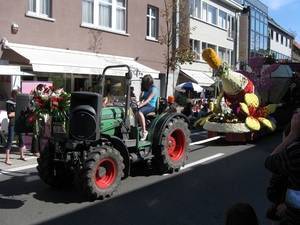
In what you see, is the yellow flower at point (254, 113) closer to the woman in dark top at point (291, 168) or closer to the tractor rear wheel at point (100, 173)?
the tractor rear wheel at point (100, 173)

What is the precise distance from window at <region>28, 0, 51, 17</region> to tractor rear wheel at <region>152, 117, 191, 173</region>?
8644mm

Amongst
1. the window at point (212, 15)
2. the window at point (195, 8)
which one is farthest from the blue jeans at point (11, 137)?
the window at point (212, 15)

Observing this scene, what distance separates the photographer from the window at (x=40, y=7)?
41.5 feet

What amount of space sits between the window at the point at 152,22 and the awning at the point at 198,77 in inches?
170

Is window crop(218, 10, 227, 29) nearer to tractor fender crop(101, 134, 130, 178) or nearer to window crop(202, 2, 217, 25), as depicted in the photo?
window crop(202, 2, 217, 25)

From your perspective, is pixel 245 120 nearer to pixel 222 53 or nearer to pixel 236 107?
pixel 236 107

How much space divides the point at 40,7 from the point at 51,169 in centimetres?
943

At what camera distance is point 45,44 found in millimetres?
13000

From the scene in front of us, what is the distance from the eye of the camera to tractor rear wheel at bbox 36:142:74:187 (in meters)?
5.31

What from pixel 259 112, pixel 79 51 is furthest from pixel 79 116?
pixel 79 51

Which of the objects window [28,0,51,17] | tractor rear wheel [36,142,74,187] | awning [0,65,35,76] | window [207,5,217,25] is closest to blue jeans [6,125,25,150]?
awning [0,65,35,76]

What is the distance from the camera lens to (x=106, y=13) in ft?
52.0

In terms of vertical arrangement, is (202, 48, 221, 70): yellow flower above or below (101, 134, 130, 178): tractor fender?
above

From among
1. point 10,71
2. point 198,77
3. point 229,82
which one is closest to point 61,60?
point 10,71
